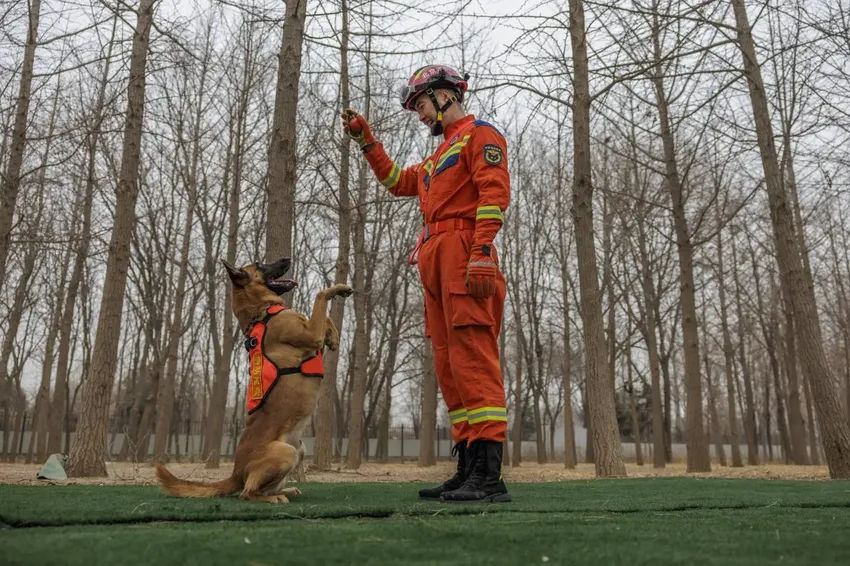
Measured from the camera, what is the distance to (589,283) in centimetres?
969

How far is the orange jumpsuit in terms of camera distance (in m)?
4.12

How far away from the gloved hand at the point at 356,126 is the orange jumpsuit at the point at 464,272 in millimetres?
593

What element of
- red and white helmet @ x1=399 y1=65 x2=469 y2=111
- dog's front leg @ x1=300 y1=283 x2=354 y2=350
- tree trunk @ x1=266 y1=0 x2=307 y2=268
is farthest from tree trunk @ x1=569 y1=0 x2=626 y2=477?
dog's front leg @ x1=300 y1=283 x2=354 y2=350

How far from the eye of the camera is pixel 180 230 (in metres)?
20.9

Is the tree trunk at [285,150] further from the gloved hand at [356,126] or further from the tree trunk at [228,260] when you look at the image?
the tree trunk at [228,260]

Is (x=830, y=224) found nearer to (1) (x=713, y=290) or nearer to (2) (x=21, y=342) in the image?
(1) (x=713, y=290)

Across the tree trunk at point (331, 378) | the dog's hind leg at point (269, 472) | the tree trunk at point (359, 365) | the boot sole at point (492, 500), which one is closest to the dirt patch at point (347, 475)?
the tree trunk at point (331, 378)

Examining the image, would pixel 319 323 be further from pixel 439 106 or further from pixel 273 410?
pixel 439 106

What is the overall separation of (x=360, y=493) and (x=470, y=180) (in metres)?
2.39

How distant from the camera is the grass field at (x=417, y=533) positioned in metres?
1.92

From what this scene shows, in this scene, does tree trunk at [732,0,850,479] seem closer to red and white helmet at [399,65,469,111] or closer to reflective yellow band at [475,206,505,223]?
red and white helmet at [399,65,469,111]

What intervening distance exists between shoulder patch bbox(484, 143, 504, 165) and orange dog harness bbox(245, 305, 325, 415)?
66.6 inches

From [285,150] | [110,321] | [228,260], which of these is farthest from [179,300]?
[285,150]

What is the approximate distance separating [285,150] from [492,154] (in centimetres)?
346
